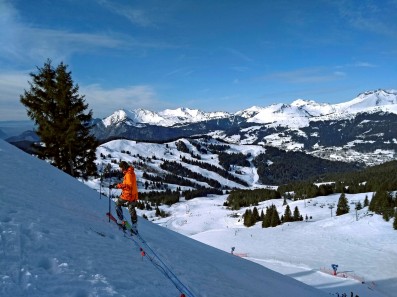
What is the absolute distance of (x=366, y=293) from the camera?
4147 centimetres

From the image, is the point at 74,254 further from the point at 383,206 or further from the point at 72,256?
the point at 383,206

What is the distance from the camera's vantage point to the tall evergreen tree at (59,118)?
39031mm

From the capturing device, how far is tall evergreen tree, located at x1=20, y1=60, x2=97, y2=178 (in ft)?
128

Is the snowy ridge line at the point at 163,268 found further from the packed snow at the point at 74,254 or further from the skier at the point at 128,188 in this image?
the skier at the point at 128,188

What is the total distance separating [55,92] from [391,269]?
6631 centimetres

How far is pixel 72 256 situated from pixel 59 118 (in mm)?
32087

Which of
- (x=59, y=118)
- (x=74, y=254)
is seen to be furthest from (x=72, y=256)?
(x=59, y=118)

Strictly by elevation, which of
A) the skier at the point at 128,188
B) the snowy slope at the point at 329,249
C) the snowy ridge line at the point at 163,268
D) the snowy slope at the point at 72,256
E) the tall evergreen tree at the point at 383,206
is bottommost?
the snowy slope at the point at 329,249

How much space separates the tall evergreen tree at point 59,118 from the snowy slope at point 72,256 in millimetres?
18793

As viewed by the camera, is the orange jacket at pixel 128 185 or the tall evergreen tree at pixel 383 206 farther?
the tall evergreen tree at pixel 383 206

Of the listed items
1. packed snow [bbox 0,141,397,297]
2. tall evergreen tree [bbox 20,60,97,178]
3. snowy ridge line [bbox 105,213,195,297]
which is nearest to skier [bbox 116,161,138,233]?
snowy ridge line [bbox 105,213,195,297]

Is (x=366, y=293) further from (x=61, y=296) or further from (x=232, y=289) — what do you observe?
(x=61, y=296)

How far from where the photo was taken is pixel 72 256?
10938 mm

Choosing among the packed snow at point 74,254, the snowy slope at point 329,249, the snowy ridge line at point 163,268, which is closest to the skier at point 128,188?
the snowy ridge line at point 163,268
